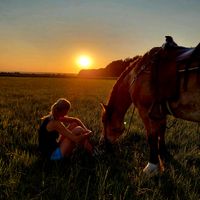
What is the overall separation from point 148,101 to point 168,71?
670 mm

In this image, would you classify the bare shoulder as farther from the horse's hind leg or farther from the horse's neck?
the horse's hind leg

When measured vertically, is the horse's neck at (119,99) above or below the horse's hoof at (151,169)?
above

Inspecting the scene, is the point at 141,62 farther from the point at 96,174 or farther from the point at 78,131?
the point at 96,174

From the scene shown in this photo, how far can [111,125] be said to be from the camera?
608 cm

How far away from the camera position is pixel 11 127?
25.1 ft

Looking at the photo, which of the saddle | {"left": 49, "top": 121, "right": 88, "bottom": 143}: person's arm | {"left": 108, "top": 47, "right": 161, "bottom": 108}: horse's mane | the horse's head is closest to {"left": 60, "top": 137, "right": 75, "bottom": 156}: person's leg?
{"left": 49, "top": 121, "right": 88, "bottom": 143}: person's arm

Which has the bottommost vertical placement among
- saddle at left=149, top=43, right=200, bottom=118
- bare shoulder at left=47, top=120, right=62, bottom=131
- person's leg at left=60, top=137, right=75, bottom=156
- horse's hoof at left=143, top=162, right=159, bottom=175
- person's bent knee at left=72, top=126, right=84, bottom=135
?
horse's hoof at left=143, top=162, right=159, bottom=175

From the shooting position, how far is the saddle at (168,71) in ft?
14.0

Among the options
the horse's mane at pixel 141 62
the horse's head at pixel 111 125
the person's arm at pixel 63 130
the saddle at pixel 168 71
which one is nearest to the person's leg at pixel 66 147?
the person's arm at pixel 63 130

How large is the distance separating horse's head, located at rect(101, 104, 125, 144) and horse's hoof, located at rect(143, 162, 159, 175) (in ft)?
4.07

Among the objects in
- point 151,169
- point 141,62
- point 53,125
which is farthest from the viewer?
point 141,62

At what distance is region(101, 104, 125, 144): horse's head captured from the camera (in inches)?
237

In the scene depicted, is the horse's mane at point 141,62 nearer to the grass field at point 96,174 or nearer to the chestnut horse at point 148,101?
the chestnut horse at point 148,101

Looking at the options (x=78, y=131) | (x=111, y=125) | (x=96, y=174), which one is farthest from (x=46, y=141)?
(x=111, y=125)
